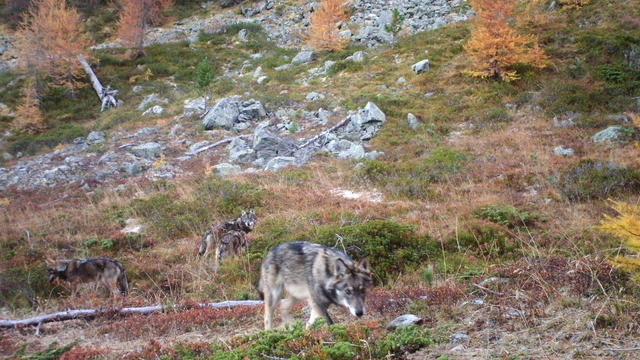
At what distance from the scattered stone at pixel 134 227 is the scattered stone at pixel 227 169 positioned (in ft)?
13.2

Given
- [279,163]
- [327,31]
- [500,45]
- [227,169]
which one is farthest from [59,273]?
[327,31]

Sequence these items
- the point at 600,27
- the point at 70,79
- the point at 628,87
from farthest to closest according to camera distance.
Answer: the point at 70,79, the point at 600,27, the point at 628,87

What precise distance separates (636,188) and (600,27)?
12919 millimetres

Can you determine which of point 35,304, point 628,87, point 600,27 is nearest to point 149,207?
point 35,304

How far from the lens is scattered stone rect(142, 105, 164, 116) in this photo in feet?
83.3

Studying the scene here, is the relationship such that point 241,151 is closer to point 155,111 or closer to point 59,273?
point 155,111

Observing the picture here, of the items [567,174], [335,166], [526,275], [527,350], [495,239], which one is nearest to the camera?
[527,350]

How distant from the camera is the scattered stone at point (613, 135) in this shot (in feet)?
48.1

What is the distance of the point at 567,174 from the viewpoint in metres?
12.6

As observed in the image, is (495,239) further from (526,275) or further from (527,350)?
(527,350)

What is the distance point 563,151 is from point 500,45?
6.86 metres

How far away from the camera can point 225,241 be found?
9938 mm

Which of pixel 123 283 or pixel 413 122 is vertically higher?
pixel 123 283

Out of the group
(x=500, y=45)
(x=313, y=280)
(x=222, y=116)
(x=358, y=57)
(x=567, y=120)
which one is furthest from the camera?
(x=358, y=57)
